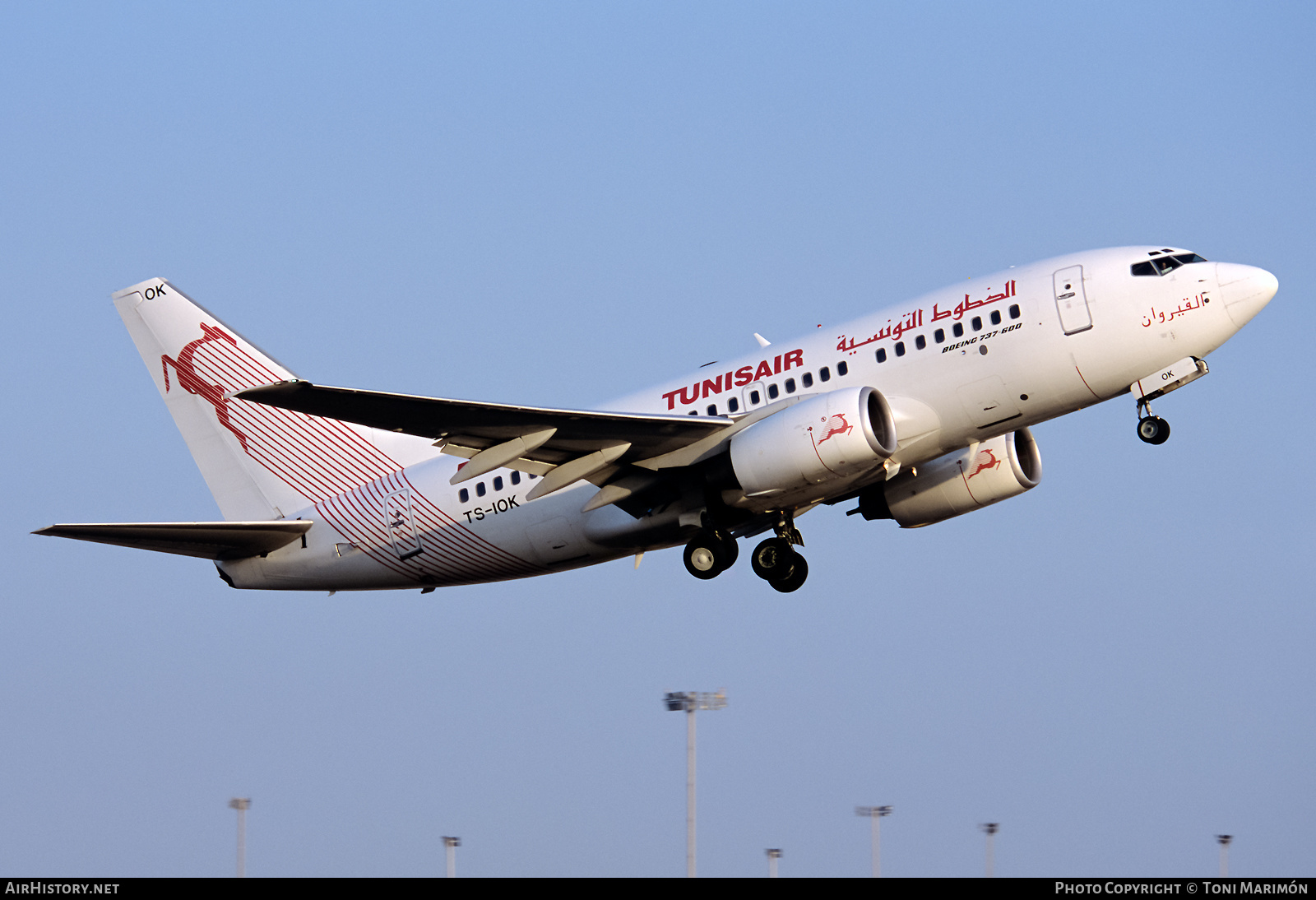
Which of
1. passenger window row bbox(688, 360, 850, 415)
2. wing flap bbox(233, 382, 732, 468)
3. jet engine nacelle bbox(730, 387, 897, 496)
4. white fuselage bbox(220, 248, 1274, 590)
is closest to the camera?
wing flap bbox(233, 382, 732, 468)

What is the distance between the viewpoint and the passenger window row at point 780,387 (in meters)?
31.0

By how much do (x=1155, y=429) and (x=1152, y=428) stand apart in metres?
0.07

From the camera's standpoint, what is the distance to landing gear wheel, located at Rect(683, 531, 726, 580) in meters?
32.5

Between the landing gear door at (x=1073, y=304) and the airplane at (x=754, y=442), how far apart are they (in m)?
0.04

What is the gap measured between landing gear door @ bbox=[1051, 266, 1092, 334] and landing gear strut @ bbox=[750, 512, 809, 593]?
285 inches

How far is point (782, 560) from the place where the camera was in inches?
1330

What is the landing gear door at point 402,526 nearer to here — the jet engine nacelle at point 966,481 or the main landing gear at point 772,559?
the main landing gear at point 772,559

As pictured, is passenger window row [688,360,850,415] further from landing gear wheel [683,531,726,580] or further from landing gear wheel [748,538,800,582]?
landing gear wheel [748,538,800,582]

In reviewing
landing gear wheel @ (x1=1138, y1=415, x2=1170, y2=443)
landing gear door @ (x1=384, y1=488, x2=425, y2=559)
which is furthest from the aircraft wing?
landing gear wheel @ (x1=1138, y1=415, x2=1170, y2=443)

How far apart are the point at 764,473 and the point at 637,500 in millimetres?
3453

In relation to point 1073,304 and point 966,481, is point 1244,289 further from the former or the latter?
point 966,481

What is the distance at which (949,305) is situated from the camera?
101 feet
